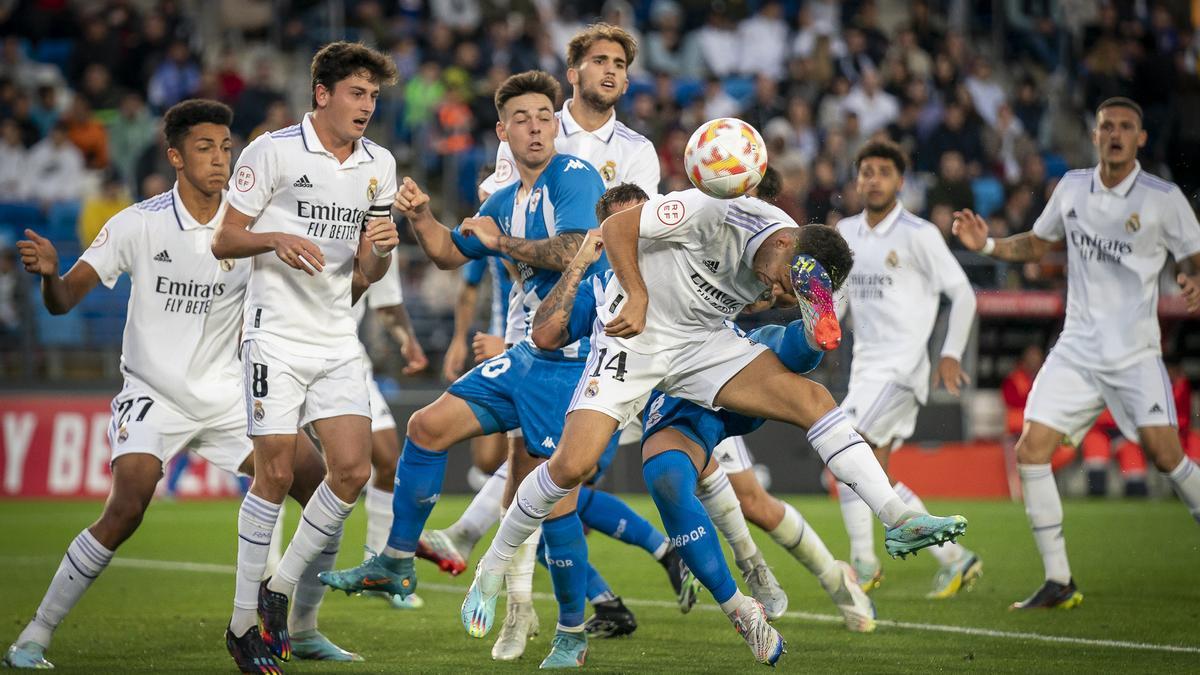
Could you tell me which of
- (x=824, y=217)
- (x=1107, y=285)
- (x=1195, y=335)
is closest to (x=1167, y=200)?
(x=1107, y=285)

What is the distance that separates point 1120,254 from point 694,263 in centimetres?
355

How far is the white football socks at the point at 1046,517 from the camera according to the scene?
8938mm

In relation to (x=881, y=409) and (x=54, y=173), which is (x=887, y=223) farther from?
(x=54, y=173)

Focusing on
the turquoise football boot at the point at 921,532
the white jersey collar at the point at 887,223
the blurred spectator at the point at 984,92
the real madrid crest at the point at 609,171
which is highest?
the blurred spectator at the point at 984,92

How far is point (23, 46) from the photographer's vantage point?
2225cm

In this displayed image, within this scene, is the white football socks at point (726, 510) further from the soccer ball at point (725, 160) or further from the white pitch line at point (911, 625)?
the soccer ball at point (725, 160)

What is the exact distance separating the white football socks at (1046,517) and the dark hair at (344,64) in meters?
4.60

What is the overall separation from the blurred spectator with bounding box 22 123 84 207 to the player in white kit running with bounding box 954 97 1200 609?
45.6 ft

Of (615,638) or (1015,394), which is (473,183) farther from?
(615,638)

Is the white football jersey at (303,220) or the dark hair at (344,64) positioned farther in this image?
the dark hair at (344,64)

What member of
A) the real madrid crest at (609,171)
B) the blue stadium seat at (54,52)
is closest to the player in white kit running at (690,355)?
the real madrid crest at (609,171)

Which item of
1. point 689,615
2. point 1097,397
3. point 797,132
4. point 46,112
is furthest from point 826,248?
point 46,112

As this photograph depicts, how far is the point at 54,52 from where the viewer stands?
73.9 feet

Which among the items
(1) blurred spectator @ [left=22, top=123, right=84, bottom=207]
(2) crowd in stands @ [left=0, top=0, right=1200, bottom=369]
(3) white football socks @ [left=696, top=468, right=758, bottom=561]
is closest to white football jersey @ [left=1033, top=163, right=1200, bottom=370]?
(3) white football socks @ [left=696, top=468, right=758, bottom=561]
